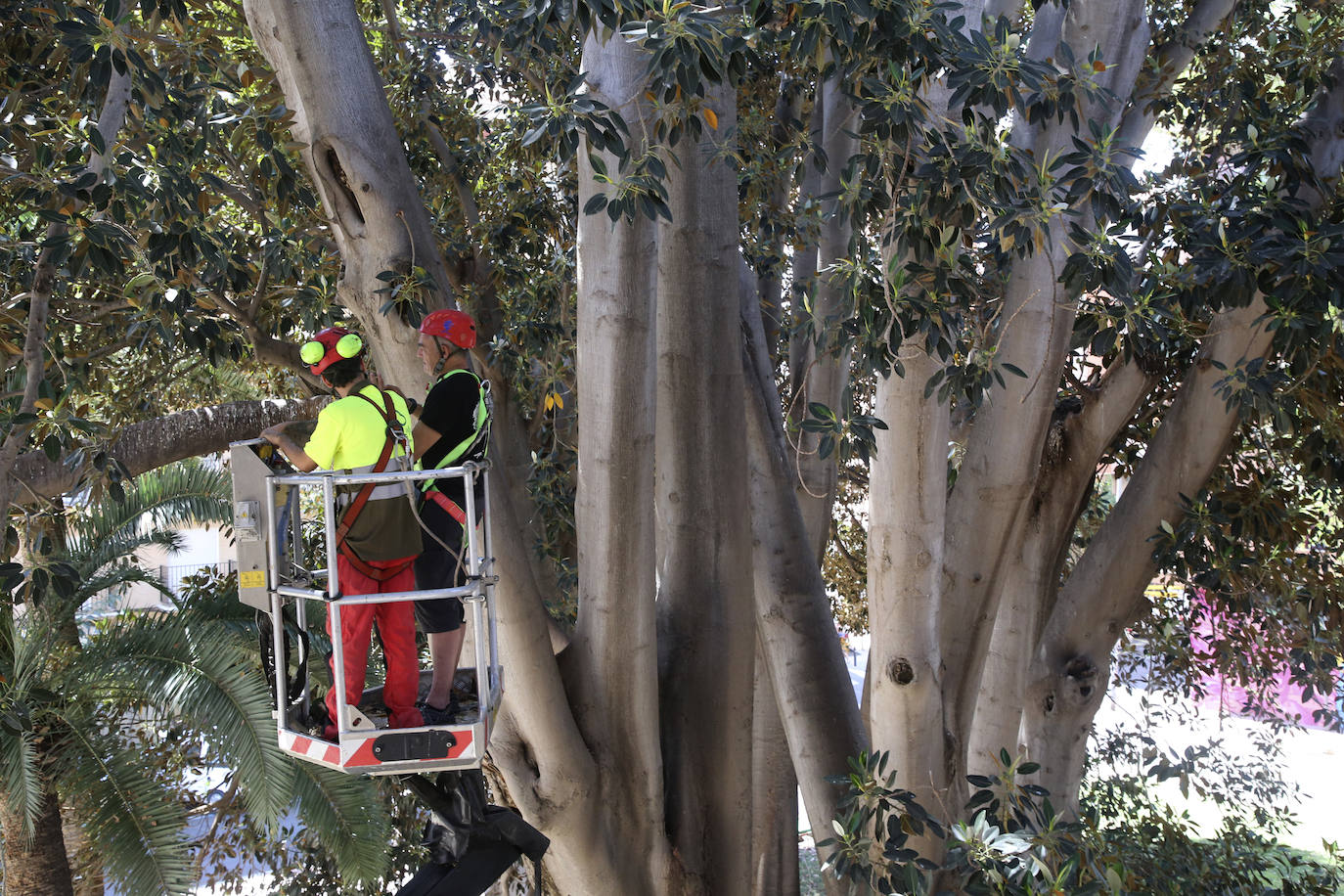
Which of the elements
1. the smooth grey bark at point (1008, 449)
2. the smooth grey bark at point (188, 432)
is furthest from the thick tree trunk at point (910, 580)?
the smooth grey bark at point (188, 432)

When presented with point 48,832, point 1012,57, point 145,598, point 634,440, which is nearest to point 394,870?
point 48,832

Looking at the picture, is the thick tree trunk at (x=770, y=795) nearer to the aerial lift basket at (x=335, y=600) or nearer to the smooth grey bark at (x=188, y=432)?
the smooth grey bark at (x=188, y=432)

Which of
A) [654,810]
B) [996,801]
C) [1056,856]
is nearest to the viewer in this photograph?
[1056,856]

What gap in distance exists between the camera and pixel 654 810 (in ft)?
16.6

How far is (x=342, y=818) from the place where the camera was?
297 inches

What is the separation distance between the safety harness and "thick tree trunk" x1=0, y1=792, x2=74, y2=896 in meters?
5.54

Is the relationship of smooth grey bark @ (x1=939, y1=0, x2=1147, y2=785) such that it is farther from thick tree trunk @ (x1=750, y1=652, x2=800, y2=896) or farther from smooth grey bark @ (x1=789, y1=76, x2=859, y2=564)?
thick tree trunk @ (x1=750, y1=652, x2=800, y2=896)

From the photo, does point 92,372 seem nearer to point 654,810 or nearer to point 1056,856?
point 654,810

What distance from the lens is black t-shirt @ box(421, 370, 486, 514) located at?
3.62 m

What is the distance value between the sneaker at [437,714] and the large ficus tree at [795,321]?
50 cm

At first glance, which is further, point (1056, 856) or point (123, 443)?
point (123, 443)

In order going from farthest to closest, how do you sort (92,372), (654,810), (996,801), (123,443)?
1. (92,372)
2. (123,443)
3. (654,810)
4. (996,801)

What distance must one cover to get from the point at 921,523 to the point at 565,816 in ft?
6.27

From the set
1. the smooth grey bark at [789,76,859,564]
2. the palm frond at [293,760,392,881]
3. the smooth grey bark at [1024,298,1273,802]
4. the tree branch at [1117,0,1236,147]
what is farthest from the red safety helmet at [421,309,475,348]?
the palm frond at [293,760,392,881]
